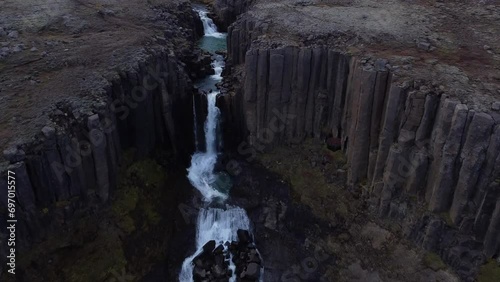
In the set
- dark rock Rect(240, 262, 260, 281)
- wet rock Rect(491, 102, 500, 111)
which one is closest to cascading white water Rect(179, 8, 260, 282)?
dark rock Rect(240, 262, 260, 281)

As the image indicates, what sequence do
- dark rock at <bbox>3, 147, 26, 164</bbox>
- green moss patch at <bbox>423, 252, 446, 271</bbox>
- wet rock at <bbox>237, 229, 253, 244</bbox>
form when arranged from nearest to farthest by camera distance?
dark rock at <bbox>3, 147, 26, 164</bbox> → green moss patch at <bbox>423, 252, 446, 271</bbox> → wet rock at <bbox>237, 229, 253, 244</bbox>

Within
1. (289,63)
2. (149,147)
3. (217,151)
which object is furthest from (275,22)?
(149,147)

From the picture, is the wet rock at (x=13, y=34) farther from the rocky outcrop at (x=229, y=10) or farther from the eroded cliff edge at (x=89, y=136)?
the rocky outcrop at (x=229, y=10)

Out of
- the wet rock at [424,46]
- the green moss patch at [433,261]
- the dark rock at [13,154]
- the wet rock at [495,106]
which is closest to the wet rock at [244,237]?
the green moss patch at [433,261]

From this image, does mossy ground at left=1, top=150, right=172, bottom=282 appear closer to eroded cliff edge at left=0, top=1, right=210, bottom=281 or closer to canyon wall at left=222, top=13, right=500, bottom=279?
eroded cliff edge at left=0, top=1, right=210, bottom=281

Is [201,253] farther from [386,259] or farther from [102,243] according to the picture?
[386,259]
